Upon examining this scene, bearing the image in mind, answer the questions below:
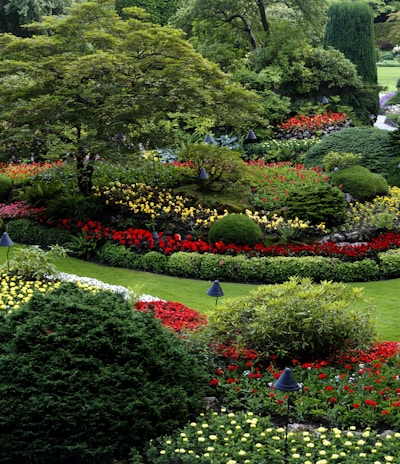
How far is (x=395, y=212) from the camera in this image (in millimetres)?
15625

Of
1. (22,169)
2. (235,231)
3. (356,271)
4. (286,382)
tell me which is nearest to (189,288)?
(235,231)

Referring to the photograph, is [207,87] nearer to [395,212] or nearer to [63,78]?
[63,78]

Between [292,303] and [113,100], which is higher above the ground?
[113,100]

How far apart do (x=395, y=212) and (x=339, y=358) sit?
24.4 feet

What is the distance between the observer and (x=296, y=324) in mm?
8672

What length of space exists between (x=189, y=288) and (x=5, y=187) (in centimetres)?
703

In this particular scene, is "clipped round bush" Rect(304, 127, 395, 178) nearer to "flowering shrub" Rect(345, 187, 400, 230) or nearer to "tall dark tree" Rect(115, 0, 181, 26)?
"flowering shrub" Rect(345, 187, 400, 230)

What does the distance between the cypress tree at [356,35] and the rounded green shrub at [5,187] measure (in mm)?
14679

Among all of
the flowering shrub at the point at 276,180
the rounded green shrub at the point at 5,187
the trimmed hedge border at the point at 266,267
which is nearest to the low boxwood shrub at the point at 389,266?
the trimmed hedge border at the point at 266,267

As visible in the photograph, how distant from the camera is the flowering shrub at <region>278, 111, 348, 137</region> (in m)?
23.0

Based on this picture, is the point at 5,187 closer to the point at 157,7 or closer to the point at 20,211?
the point at 20,211

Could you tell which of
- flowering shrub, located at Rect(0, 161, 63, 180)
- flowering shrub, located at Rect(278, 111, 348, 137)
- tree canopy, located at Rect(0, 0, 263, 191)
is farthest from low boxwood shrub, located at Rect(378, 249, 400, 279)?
flowering shrub, located at Rect(278, 111, 348, 137)

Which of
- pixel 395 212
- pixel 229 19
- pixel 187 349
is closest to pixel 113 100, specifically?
pixel 395 212

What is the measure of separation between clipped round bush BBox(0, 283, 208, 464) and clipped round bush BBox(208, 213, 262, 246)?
21.9 ft
